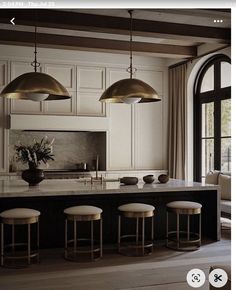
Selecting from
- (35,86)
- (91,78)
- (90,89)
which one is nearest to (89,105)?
(90,89)

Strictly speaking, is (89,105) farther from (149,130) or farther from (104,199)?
(104,199)

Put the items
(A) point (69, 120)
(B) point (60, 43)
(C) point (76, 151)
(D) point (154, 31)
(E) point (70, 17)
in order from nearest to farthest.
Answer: (E) point (70, 17) → (D) point (154, 31) → (B) point (60, 43) → (A) point (69, 120) → (C) point (76, 151)

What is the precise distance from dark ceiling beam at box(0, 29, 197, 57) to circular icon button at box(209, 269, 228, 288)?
2813 millimetres

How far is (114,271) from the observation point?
6.26 ft

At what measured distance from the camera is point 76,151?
13.6 feet

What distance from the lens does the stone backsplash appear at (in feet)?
13.0

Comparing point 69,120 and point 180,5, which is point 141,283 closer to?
point 180,5

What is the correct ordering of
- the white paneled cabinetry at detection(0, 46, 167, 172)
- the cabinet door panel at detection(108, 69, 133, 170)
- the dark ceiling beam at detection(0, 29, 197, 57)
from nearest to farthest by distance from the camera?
the dark ceiling beam at detection(0, 29, 197, 57), the white paneled cabinetry at detection(0, 46, 167, 172), the cabinet door panel at detection(108, 69, 133, 170)

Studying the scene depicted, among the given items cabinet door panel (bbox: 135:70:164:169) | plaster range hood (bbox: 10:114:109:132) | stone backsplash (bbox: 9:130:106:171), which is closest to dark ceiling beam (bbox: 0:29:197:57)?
→ cabinet door panel (bbox: 135:70:164:169)

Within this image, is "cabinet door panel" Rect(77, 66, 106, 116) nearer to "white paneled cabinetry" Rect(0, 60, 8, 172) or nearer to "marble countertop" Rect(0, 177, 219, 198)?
"white paneled cabinetry" Rect(0, 60, 8, 172)

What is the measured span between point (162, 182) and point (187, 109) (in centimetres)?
149

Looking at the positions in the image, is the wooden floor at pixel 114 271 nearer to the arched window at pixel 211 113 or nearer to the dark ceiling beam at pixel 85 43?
the arched window at pixel 211 113

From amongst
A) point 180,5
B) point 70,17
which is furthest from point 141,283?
point 70,17

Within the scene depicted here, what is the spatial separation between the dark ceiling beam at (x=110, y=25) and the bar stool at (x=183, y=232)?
1.10m
